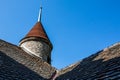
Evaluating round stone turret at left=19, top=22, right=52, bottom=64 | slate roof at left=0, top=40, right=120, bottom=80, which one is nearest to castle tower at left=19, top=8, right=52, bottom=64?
round stone turret at left=19, top=22, right=52, bottom=64

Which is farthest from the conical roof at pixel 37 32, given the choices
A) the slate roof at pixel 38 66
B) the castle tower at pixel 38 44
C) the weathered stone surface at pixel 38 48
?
the slate roof at pixel 38 66

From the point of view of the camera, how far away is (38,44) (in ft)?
55.6

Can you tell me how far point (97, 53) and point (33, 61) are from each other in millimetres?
4138

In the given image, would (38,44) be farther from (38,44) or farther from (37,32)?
(37,32)

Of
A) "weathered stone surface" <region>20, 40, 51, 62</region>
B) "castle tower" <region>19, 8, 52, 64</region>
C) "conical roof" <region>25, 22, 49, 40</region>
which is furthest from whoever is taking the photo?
"conical roof" <region>25, 22, 49, 40</region>

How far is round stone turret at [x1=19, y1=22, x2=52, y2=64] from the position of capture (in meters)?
16.5

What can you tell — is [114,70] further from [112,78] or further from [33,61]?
[33,61]

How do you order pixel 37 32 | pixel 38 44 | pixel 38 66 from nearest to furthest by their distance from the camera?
pixel 38 66 → pixel 38 44 → pixel 37 32

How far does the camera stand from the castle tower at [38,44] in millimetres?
16484

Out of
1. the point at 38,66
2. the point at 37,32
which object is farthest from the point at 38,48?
the point at 38,66

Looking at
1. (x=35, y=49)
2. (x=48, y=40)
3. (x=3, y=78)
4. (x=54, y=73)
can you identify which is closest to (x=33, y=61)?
(x=54, y=73)

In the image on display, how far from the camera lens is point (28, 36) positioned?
17234mm

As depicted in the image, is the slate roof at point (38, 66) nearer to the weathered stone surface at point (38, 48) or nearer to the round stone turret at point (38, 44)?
the weathered stone surface at point (38, 48)

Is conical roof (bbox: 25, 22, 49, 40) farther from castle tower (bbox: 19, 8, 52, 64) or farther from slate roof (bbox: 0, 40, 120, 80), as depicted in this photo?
slate roof (bbox: 0, 40, 120, 80)
